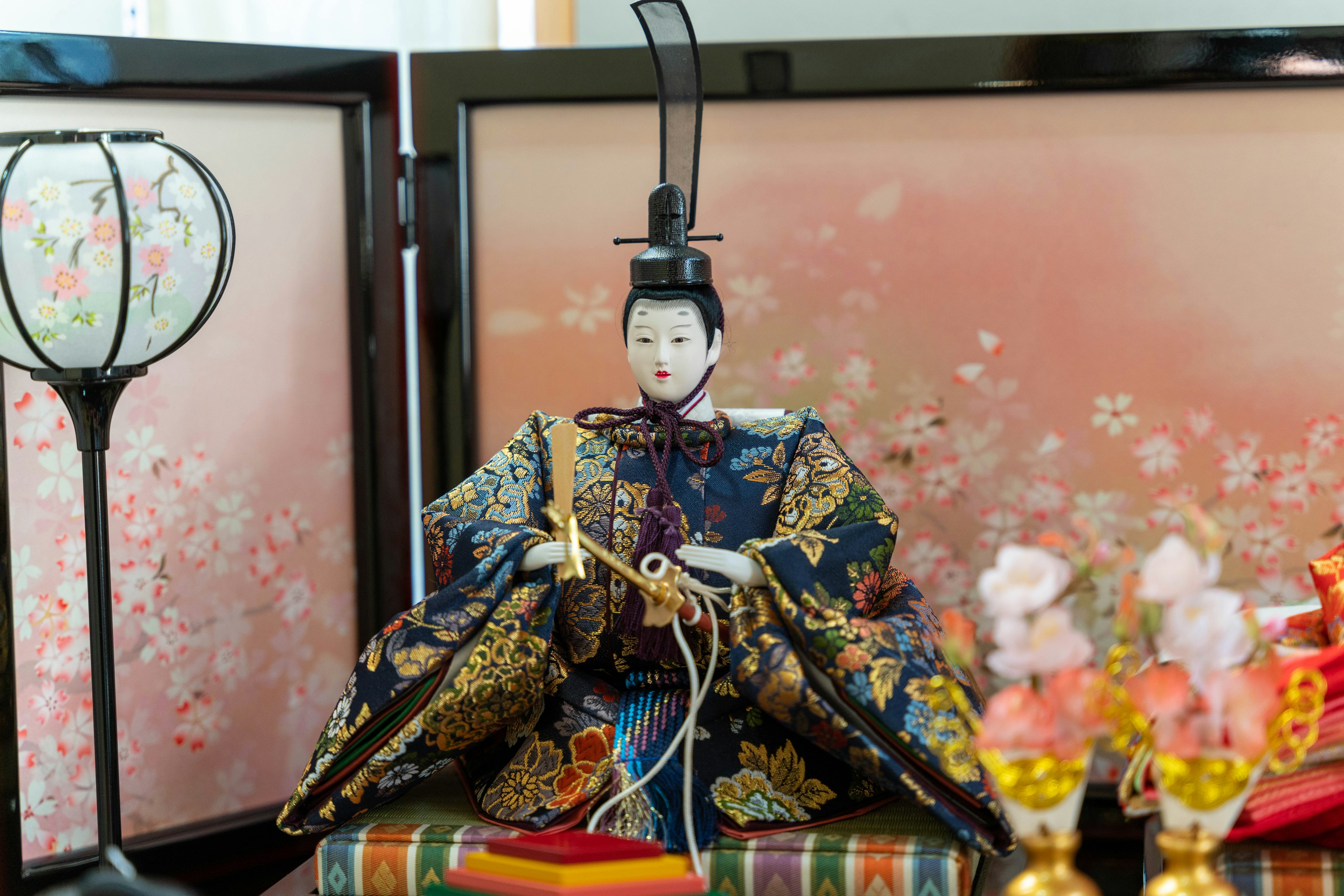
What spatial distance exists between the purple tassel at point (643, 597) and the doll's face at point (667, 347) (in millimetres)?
238

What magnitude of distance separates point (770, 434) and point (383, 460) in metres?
0.93

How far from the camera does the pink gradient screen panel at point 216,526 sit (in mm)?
2223

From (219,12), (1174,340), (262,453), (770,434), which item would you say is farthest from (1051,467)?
(219,12)

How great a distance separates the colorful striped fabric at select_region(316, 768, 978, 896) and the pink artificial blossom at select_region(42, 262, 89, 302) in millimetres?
914

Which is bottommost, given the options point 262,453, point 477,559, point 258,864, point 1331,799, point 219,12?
point 258,864

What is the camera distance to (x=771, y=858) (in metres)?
1.72

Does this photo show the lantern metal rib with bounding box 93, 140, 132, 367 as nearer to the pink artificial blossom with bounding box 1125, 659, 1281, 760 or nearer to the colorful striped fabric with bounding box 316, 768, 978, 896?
the colorful striped fabric with bounding box 316, 768, 978, 896

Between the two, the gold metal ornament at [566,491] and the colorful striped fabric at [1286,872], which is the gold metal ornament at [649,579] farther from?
the colorful striped fabric at [1286,872]

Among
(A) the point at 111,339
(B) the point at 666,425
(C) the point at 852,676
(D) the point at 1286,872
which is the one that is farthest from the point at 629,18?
(D) the point at 1286,872

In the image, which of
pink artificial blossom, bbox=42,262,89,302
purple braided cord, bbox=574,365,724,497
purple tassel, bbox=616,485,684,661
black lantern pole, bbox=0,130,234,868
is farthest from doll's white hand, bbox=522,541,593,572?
pink artificial blossom, bbox=42,262,89,302

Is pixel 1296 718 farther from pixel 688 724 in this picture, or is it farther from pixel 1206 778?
pixel 688 724

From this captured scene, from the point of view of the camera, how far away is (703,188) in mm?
2549

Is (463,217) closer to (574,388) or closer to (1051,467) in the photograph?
(574,388)

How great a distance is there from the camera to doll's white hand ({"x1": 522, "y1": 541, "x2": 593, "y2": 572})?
1.82 metres
